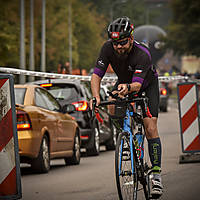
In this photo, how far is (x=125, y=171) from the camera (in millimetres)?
7641

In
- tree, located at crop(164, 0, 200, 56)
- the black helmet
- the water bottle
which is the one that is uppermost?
tree, located at crop(164, 0, 200, 56)

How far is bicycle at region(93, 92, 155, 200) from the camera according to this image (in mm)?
7562

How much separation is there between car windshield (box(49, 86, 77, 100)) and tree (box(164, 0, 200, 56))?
2127 inches

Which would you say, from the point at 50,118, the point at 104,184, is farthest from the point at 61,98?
the point at 104,184

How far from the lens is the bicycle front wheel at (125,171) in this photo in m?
7.52

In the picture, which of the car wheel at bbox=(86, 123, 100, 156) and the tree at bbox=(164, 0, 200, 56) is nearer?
the car wheel at bbox=(86, 123, 100, 156)

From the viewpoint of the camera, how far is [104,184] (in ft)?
35.7

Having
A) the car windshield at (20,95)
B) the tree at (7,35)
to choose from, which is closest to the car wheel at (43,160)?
the car windshield at (20,95)

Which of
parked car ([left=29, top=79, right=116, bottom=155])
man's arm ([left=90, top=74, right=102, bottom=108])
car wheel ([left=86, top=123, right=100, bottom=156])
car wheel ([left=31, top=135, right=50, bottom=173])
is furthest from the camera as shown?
car wheel ([left=86, top=123, right=100, bottom=156])

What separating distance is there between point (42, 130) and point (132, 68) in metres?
4.57

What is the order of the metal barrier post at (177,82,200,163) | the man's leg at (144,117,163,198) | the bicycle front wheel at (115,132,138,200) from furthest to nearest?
1. the metal barrier post at (177,82,200,163)
2. the man's leg at (144,117,163,198)
3. the bicycle front wheel at (115,132,138,200)

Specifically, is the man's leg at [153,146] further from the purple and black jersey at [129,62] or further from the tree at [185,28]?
the tree at [185,28]

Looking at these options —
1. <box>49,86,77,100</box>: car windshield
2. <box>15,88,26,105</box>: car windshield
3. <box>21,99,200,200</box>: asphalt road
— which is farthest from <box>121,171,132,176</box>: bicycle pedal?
<box>49,86,77,100</box>: car windshield

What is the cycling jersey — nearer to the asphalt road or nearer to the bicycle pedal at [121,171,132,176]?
the bicycle pedal at [121,171,132,176]
